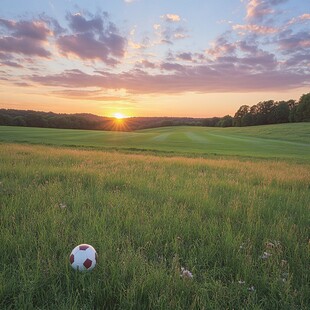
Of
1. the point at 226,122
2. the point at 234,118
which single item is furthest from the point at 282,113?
the point at 226,122

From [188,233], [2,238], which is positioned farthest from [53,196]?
[188,233]

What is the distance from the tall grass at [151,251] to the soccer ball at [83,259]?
9 centimetres

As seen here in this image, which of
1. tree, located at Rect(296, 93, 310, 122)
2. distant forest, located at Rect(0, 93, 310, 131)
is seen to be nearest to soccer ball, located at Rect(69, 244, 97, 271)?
distant forest, located at Rect(0, 93, 310, 131)

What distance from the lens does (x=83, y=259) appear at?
344 centimetres

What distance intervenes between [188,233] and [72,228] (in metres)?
2.05

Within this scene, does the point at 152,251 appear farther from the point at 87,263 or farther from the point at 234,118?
the point at 234,118

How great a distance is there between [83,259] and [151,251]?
1.13m

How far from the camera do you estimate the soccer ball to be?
11.2 ft

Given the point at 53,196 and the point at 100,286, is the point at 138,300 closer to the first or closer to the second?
the point at 100,286

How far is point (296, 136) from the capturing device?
54781 mm

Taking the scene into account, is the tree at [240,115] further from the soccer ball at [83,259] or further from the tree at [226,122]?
the soccer ball at [83,259]

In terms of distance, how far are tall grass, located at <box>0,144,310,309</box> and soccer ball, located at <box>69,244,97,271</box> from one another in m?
0.09

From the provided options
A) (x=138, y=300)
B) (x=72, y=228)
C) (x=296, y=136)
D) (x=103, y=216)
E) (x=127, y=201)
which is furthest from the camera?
(x=296, y=136)

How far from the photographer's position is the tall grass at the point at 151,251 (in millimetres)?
3059
